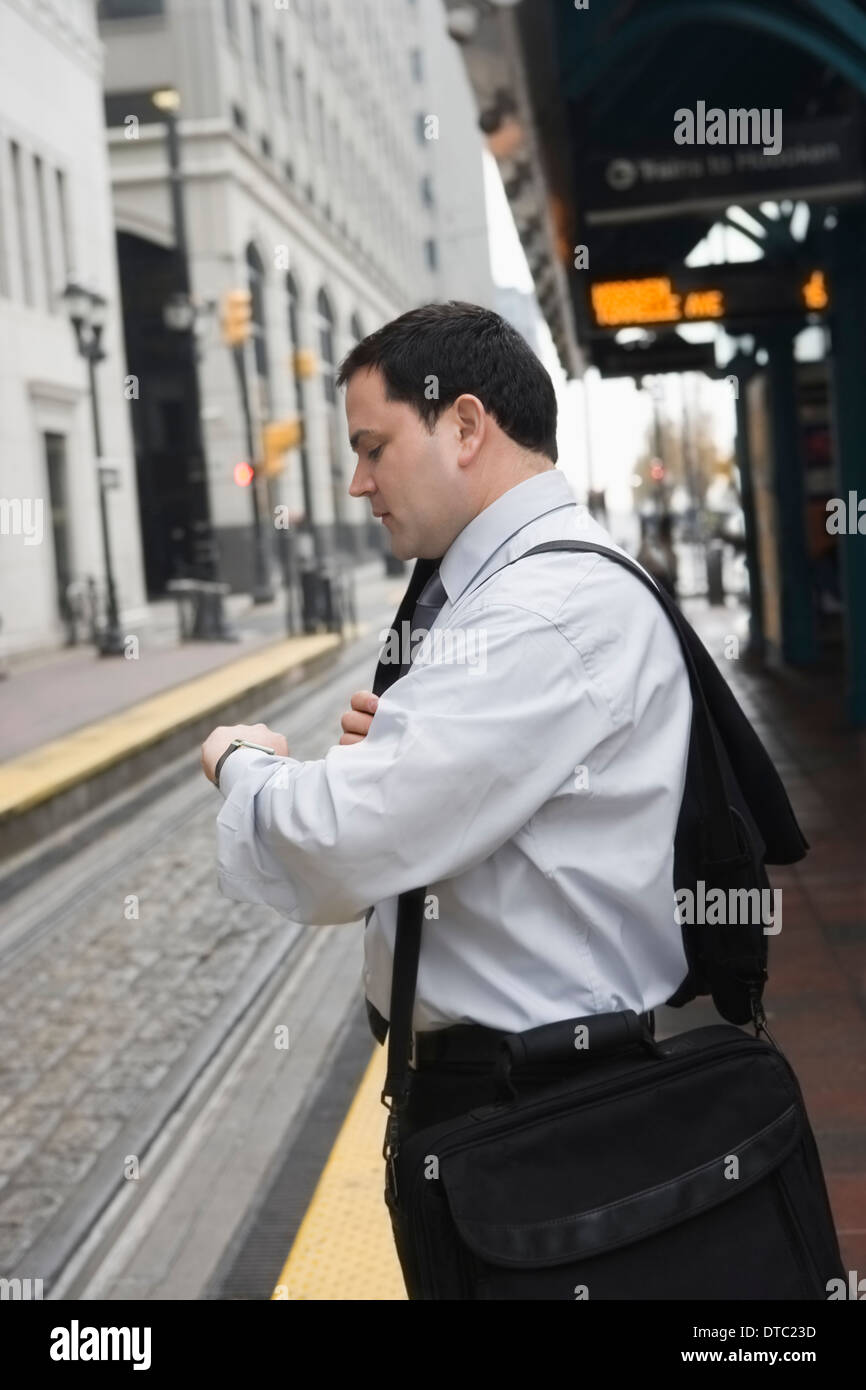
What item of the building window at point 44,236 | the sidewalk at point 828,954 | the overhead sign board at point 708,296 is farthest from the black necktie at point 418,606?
the building window at point 44,236

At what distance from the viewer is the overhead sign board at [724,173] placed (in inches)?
276

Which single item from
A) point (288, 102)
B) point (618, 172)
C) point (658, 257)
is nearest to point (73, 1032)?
point (618, 172)

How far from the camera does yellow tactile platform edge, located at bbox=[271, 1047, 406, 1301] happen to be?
12.0 feet

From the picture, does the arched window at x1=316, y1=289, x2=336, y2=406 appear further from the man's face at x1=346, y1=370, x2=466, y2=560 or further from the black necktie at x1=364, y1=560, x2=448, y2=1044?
the man's face at x1=346, y1=370, x2=466, y2=560

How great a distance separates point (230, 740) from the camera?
6.37 feet

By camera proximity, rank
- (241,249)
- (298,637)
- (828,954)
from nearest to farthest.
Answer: (828,954)
(298,637)
(241,249)

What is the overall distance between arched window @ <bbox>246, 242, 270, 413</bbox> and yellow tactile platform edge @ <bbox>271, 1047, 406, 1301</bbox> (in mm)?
41475

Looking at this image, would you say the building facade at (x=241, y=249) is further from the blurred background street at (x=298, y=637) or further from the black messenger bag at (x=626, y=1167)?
the black messenger bag at (x=626, y=1167)

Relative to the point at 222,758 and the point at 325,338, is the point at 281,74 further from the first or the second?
the point at 222,758

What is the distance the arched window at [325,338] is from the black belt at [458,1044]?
54697mm

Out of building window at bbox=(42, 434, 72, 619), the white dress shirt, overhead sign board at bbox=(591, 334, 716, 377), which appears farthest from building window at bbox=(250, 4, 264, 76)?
the white dress shirt

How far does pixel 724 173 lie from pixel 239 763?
5.86 meters

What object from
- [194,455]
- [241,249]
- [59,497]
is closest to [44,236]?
[59,497]
